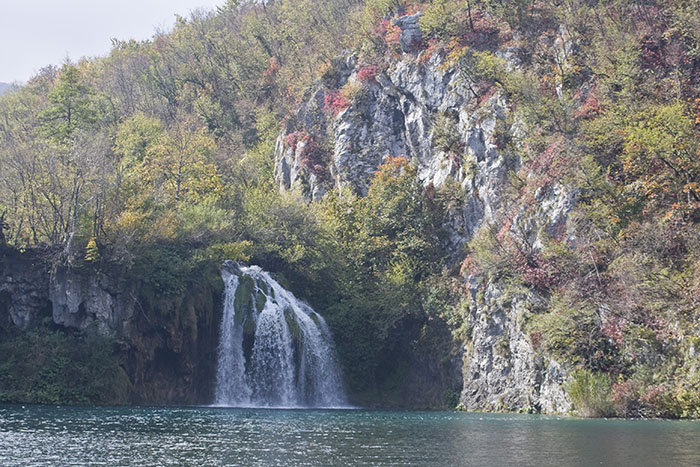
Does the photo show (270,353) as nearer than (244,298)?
Yes

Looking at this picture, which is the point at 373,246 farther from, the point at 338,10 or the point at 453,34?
the point at 338,10

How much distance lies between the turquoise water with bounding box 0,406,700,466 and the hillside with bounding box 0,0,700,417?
5919 mm

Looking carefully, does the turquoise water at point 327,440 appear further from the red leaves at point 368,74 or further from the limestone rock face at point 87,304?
the red leaves at point 368,74

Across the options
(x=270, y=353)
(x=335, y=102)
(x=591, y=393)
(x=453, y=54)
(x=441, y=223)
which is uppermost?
(x=453, y=54)

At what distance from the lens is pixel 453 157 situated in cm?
4722

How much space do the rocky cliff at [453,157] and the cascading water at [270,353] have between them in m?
8.11

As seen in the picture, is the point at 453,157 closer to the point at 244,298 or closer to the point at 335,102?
the point at 335,102

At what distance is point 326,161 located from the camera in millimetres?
56188

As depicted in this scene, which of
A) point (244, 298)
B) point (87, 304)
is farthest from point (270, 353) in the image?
point (87, 304)

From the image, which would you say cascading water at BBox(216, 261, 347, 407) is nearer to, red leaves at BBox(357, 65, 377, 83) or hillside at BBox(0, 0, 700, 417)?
hillside at BBox(0, 0, 700, 417)

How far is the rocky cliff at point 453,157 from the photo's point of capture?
120 feet

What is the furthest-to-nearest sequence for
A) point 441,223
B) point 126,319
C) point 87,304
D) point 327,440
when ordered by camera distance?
point 441,223 → point 126,319 → point 87,304 → point 327,440

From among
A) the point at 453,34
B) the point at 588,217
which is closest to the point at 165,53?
the point at 453,34

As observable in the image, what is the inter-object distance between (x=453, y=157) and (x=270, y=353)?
60.1 ft
